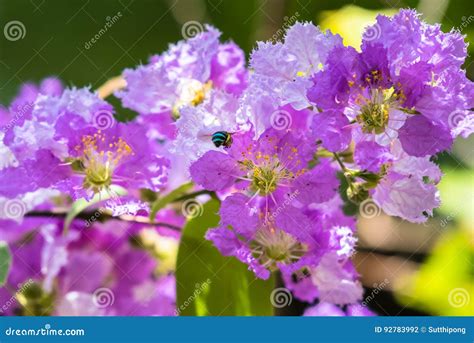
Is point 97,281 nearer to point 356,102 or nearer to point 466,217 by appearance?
point 356,102

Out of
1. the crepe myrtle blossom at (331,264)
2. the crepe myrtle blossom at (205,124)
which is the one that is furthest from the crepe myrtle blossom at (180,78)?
the crepe myrtle blossom at (331,264)

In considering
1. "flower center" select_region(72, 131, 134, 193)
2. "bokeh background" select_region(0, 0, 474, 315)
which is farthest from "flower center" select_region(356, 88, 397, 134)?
"bokeh background" select_region(0, 0, 474, 315)

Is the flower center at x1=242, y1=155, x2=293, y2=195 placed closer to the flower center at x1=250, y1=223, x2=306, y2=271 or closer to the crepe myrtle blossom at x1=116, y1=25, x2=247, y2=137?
the flower center at x1=250, y1=223, x2=306, y2=271

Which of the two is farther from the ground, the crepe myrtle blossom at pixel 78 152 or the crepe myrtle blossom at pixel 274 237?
the crepe myrtle blossom at pixel 274 237

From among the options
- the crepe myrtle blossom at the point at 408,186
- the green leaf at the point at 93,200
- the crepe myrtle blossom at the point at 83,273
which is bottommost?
the crepe myrtle blossom at the point at 83,273

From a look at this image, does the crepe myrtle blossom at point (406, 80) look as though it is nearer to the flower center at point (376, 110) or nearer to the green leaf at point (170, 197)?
the flower center at point (376, 110)

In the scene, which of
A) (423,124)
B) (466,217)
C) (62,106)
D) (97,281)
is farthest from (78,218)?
(466,217)

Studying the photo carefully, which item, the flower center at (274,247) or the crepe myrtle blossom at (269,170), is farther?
the flower center at (274,247)

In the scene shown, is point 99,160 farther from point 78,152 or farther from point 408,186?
point 408,186
